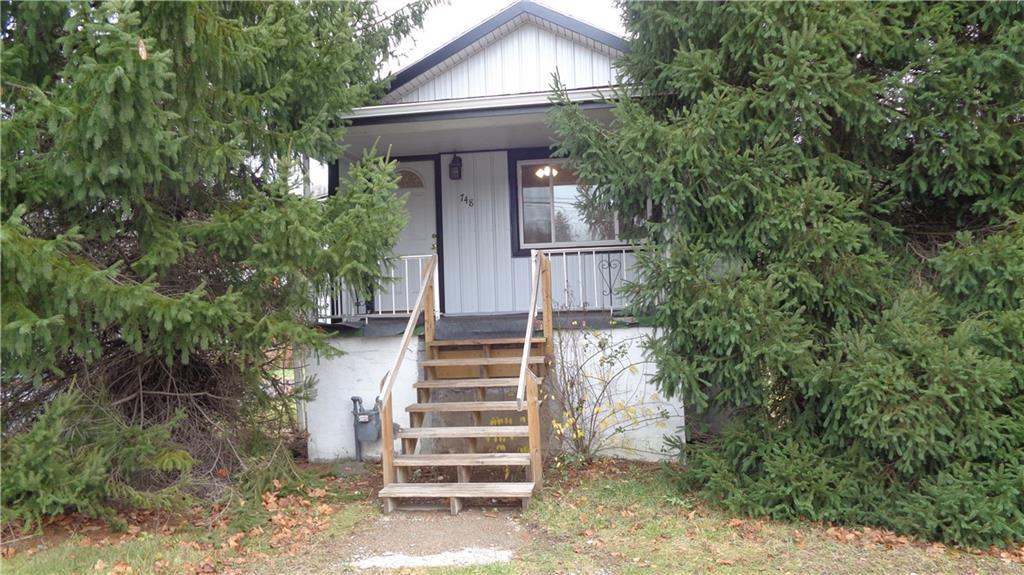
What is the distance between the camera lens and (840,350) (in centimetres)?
539

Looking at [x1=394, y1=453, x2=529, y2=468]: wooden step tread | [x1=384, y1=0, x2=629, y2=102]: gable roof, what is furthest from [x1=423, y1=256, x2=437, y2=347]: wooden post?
[x1=384, y1=0, x2=629, y2=102]: gable roof

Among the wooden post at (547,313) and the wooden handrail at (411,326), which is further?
the wooden post at (547,313)

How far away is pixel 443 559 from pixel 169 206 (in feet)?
11.9

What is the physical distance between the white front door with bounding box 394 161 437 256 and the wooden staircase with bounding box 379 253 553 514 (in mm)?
1965

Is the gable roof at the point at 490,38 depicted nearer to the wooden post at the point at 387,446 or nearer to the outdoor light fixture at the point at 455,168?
the outdoor light fixture at the point at 455,168

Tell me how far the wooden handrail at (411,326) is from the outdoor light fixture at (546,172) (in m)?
2.49

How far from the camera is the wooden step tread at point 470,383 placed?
22.2 ft

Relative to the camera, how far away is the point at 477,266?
945 cm

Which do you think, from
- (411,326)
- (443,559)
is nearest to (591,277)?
(411,326)

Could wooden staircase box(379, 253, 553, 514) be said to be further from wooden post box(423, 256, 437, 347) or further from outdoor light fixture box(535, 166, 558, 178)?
outdoor light fixture box(535, 166, 558, 178)

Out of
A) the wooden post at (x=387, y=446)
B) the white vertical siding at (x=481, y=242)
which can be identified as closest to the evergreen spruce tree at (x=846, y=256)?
the wooden post at (x=387, y=446)

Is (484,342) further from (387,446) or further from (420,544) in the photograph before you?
(420,544)

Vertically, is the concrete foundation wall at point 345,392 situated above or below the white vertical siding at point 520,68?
below

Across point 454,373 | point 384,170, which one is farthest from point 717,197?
point 454,373
